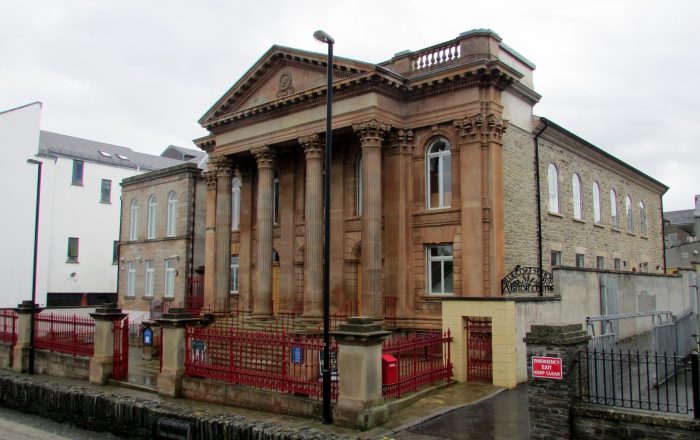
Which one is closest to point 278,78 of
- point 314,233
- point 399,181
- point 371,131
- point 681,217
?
point 371,131

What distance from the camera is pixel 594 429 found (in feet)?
30.6

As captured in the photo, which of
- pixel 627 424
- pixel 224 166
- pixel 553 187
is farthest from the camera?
pixel 224 166

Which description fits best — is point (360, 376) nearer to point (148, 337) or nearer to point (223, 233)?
point (148, 337)

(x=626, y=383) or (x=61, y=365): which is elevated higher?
(x=626, y=383)

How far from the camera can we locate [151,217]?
1492 inches

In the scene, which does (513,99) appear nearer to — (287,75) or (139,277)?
(287,75)

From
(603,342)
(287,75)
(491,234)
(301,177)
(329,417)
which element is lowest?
(329,417)

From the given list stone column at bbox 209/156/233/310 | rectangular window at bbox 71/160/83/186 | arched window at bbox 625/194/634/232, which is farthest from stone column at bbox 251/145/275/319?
rectangular window at bbox 71/160/83/186

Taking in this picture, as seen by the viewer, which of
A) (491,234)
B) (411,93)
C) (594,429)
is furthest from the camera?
(411,93)

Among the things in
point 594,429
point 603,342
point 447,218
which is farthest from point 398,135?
point 594,429

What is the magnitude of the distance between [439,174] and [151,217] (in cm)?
2195

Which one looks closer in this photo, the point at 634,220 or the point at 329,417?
the point at 329,417

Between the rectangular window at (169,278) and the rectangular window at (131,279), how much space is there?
3.68 meters

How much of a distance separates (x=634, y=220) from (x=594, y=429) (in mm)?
30428
